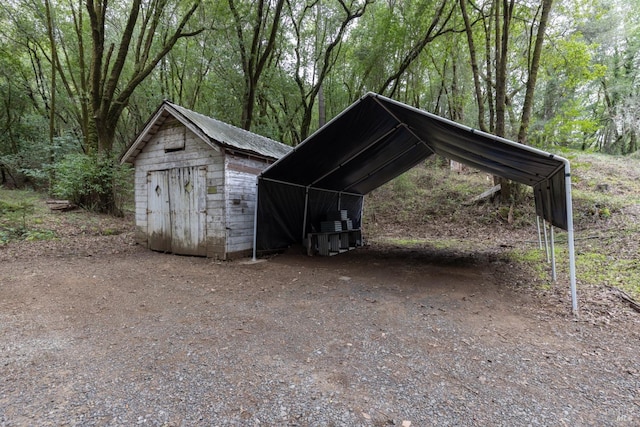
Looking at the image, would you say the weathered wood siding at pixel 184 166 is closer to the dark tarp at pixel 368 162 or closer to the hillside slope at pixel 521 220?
the dark tarp at pixel 368 162

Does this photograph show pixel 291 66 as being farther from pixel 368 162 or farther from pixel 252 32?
pixel 368 162

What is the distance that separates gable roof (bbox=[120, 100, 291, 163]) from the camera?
20.6 feet

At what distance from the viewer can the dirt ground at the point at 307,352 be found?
1788mm

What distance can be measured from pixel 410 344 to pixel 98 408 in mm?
2440

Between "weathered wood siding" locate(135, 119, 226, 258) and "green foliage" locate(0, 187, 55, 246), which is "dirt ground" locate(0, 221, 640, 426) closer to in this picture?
"weathered wood siding" locate(135, 119, 226, 258)

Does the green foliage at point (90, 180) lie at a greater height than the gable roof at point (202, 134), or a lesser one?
lesser

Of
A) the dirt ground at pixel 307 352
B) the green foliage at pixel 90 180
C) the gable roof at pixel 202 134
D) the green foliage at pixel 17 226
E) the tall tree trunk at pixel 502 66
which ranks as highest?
the tall tree trunk at pixel 502 66

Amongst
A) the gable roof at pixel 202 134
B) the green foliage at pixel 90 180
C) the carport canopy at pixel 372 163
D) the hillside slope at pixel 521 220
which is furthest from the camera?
the green foliage at pixel 90 180

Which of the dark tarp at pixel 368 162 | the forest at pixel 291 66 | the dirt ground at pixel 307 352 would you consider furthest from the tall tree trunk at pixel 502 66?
the dirt ground at pixel 307 352

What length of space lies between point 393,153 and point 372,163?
2.07 ft

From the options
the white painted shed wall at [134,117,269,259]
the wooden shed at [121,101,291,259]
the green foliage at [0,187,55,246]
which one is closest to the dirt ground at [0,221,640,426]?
the white painted shed wall at [134,117,269,259]

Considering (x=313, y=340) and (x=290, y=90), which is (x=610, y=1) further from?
(x=313, y=340)

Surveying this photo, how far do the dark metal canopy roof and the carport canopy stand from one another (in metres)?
0.01

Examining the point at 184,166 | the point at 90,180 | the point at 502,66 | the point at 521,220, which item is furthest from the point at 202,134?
the point at 521,220
